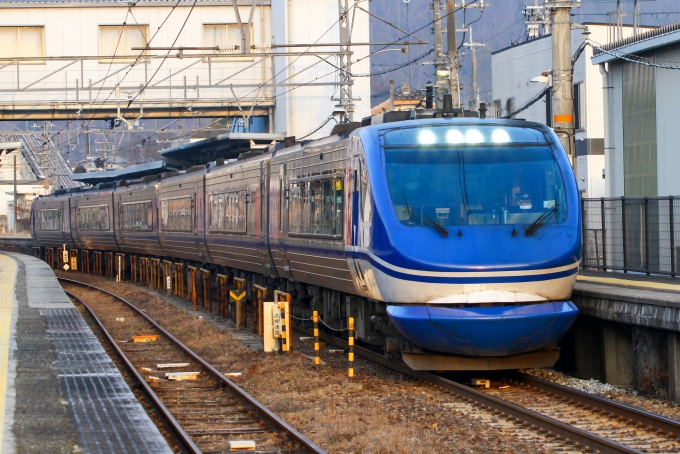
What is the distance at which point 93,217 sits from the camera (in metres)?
37.9

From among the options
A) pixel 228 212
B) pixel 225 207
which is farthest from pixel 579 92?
pixel 228 212

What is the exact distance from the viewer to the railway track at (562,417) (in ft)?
27.6

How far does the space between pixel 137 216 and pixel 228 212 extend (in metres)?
11.9

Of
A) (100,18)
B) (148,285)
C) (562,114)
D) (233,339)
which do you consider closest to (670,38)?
(562,114)

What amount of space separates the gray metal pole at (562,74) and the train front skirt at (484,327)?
4.10 meters

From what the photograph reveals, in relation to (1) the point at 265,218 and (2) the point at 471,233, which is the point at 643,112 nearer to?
(1) the point at 265,218

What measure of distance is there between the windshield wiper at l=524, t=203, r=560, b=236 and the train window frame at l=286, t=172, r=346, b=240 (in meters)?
2.54

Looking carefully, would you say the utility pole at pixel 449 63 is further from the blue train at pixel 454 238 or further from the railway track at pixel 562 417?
the railway track at pixel 562 417

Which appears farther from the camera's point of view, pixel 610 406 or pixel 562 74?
pixel 562 74

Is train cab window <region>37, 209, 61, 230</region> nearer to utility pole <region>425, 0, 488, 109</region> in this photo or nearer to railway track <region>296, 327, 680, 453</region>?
utility pole <region>425, 0, 488, 109</region>

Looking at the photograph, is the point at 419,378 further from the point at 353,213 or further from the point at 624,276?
the point at 624,276

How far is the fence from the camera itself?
14.1 meters

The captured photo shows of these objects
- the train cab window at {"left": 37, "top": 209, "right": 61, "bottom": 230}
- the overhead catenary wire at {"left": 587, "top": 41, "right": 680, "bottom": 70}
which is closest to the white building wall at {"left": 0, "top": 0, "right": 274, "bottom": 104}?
the train cab window at {"left": 37, "top": 209, "right": 61, "bottom": 230}

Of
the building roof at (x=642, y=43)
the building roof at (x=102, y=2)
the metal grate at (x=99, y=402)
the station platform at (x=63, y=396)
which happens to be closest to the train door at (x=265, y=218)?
the station platform at (x=63, y=396)
